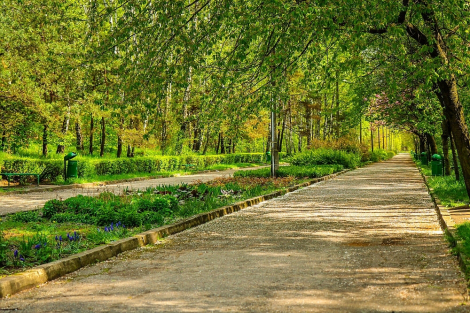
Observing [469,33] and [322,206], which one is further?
[322,206]

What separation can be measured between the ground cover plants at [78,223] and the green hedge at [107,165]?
1003 centimetres

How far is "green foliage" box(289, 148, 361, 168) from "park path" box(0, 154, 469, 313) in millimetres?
22207

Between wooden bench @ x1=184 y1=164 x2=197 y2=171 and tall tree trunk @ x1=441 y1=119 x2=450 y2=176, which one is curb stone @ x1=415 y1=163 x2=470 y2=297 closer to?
tall tree trunk @ x1=441 y1=119 x2=450 y2=176

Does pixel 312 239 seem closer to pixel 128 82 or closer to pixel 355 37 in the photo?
pixel 355 37

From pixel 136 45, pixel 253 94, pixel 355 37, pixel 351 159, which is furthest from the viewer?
pixel 351 159

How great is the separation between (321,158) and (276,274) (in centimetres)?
2751

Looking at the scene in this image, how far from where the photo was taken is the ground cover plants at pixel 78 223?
6051mm

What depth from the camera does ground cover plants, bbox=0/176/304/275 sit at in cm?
605

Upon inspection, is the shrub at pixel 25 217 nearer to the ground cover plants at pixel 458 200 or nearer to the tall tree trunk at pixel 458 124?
the ground cover plants at pixel 458 200

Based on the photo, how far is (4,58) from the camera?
21453mm

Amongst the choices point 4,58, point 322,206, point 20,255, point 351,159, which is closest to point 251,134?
point 351,159

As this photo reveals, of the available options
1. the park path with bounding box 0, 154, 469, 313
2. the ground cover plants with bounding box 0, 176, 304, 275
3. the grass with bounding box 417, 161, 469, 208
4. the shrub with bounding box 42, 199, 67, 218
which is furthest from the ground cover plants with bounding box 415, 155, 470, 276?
the shrub with bounding box 42, 199, 67, 218

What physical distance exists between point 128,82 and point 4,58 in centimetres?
1571

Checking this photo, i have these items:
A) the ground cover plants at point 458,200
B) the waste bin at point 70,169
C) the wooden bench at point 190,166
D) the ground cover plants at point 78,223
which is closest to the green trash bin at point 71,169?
the waste bin at point 70,169
